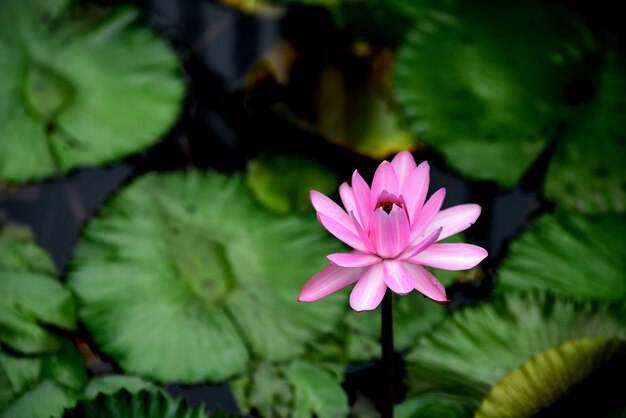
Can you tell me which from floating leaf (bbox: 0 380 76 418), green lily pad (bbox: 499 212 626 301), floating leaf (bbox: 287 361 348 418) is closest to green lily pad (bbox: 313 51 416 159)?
green lily pad (bbox: 499 212 626 301)

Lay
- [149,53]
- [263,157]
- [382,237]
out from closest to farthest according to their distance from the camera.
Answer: [382,237] < [263,157] < [149,53]

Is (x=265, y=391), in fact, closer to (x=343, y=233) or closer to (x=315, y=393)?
(x=315, y=393)

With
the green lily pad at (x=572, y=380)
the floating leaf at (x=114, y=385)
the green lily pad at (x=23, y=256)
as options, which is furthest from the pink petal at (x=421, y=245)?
the green lily pad at (x=23, y=256)

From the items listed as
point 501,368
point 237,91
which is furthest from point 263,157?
point 501,368

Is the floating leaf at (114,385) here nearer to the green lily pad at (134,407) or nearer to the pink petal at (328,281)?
the green lily pad at (134,407)

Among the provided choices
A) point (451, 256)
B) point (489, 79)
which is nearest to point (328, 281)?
point (451, 256)

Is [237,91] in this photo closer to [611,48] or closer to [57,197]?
[57,197]
